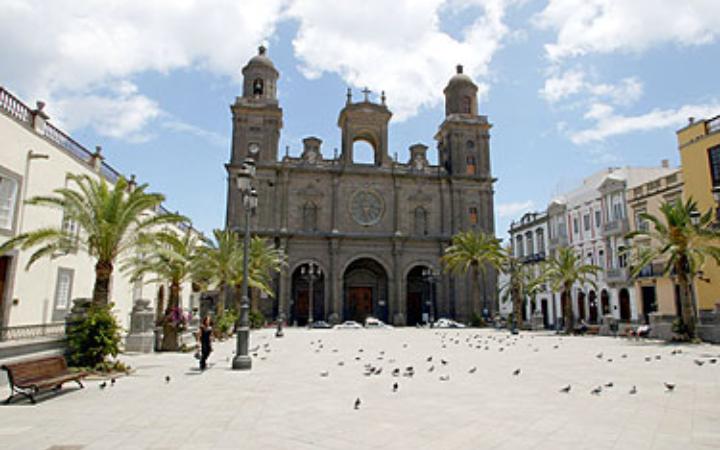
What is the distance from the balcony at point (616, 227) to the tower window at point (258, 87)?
3191 centimetres

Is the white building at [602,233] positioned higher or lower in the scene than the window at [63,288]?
higher

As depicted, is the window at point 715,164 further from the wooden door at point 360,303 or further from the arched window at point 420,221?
the wooden door at point 360,303

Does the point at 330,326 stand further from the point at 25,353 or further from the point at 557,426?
the point at 557,426

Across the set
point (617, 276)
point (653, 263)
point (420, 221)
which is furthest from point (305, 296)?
point (653, 263)

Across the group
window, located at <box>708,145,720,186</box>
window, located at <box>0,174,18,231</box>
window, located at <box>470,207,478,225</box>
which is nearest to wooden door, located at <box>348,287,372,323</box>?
window, located at <box>470,207,478,225</box>

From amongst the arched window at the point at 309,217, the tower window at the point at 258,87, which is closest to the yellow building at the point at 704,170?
the arched window at the point at 309,217

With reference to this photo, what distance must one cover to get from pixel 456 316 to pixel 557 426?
35.7 metres

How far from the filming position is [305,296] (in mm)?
41250

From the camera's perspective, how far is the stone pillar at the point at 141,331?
16.9 m

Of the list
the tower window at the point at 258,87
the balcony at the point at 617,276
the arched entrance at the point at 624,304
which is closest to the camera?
the balcony at the point at 617,276

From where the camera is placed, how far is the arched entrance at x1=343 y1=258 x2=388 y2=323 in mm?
42438

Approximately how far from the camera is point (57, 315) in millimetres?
18000

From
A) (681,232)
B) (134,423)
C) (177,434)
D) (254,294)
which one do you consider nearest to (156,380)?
(134,423)

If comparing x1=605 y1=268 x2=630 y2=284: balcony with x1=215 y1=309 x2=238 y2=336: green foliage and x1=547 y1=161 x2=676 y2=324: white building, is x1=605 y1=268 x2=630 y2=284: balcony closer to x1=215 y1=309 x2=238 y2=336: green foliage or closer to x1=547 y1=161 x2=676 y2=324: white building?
x1=547 y1=161 x2=676 y2=324: white building
